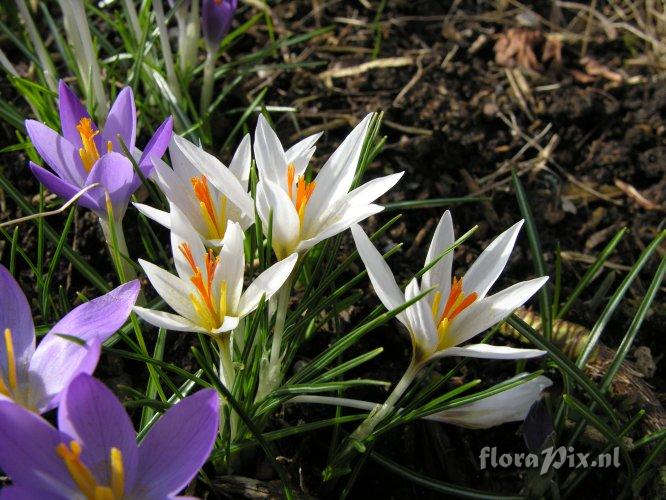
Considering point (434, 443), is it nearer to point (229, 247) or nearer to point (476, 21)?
point (229, 247)

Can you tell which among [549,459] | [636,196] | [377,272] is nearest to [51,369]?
[377,272]

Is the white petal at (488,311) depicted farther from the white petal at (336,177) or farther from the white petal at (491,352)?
the white petal at (336,177)

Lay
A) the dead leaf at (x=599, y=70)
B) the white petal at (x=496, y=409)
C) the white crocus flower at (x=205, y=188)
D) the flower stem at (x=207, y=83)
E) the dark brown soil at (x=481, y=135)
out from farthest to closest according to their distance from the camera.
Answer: the dead leaf at (x=599, y=70) < the flower stem at (x=207, y=83) < the dark brown soil at (x=481, y=135) < the white petal at (x=496, y=409) < the white crocus flower at (x=205, y=188)

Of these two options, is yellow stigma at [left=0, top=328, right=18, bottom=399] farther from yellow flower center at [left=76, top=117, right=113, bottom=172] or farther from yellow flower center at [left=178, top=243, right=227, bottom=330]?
yellow flower center at [left=76, top=117, right=113, bottom=172]

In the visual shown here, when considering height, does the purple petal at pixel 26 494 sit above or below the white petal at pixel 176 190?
below

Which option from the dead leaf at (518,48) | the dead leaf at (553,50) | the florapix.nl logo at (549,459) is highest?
the dead leaf at (518,48)

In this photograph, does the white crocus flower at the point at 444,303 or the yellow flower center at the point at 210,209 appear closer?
the white crocus flower at the point at 444,303

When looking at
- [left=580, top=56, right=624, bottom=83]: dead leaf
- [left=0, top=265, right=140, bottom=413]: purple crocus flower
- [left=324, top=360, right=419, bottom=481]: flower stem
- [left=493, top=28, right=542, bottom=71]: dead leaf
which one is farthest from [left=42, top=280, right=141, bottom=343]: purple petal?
[left=580, top=56, right=624, bottom=83]: dead leaf

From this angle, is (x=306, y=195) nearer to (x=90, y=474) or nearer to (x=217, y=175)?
(x=217, y=175)

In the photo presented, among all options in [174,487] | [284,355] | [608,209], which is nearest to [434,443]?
[284,355]

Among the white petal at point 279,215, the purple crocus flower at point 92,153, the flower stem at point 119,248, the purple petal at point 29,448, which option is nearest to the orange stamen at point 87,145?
the purple crocus flower at point 92,153
